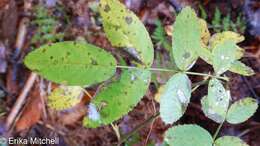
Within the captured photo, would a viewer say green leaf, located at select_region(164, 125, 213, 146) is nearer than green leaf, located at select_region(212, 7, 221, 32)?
Yes

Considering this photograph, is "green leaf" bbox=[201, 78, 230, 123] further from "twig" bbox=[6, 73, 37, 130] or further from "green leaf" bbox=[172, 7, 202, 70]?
"twig" bbox=[6, 73, 37, 130]

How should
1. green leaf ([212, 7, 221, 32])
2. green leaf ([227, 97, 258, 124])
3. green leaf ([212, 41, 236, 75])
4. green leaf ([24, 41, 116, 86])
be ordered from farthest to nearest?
green leaf ([212, 7, 221, 32]) < green leaf ([227, 97, 258, 124]) < green leaf ([212, 41, 236, 75]) < green leaf ([24, 41, 116, 86])

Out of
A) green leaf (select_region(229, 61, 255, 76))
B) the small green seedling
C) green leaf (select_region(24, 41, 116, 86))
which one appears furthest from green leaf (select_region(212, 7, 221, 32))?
green leaf (select_region(24, 41, 116, 86))

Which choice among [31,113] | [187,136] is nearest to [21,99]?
[31,113]

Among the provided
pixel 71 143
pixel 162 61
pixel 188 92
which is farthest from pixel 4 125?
pixel 188 92

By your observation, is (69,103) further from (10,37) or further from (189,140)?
(10,37)

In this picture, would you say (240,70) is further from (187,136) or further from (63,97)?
(63,97)
